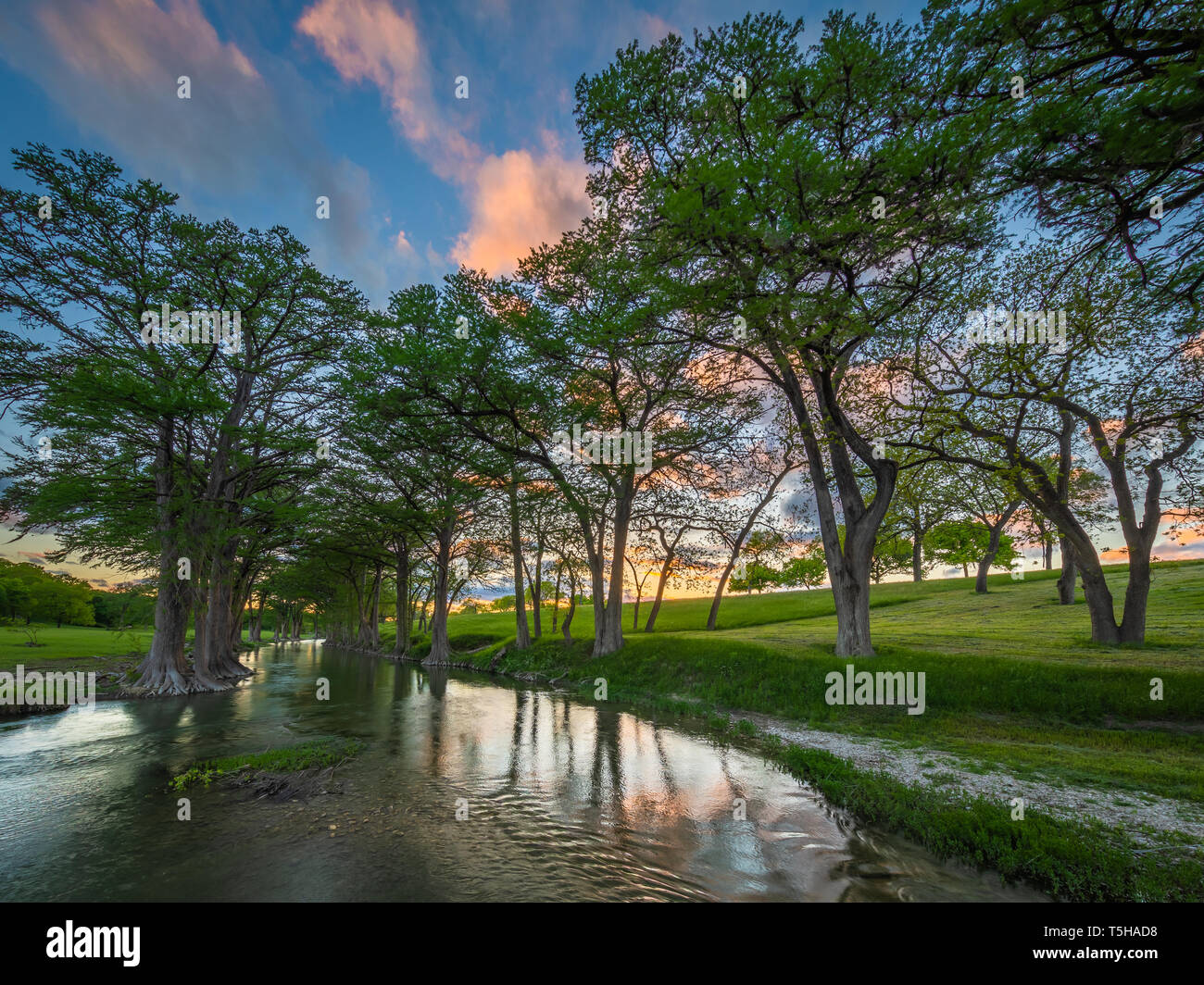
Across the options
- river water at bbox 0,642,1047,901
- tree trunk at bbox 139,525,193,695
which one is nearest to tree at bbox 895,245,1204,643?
river water at bbox 0,642,1047,901

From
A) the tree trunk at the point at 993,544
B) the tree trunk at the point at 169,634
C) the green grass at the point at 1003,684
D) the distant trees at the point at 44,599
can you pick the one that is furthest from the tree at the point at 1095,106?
the distant trees at the point at 44,599

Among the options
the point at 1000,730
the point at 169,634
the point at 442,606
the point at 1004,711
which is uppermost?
the point at 169,634

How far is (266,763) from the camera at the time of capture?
9758 millimetres

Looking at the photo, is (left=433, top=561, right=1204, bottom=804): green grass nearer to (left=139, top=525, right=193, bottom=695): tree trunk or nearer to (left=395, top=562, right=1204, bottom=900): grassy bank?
(left=395, top=562, right=1204, bottom=900): grassy bank

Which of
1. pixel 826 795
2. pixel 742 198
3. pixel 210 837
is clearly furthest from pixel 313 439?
pixel 826 795

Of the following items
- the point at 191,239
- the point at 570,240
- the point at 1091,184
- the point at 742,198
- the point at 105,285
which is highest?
the point at 570,240

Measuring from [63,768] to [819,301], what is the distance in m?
20.9

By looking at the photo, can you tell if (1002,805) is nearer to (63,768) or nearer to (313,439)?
(63,768)

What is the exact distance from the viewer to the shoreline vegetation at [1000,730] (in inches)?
228

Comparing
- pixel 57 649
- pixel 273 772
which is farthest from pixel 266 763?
pixel 57 649

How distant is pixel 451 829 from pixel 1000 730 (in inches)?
508

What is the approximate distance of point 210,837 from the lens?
654cm

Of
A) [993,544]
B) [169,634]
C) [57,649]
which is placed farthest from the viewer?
[993,544]

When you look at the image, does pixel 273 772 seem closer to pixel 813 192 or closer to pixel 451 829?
pixel 451 829
